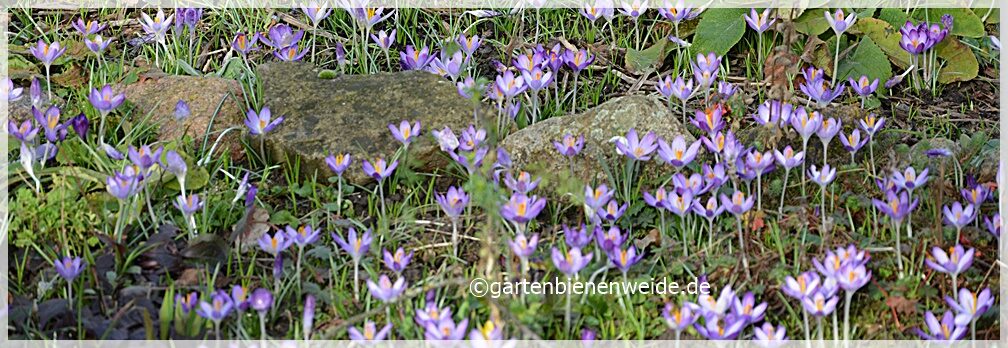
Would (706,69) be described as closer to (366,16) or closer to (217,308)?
(366,16)

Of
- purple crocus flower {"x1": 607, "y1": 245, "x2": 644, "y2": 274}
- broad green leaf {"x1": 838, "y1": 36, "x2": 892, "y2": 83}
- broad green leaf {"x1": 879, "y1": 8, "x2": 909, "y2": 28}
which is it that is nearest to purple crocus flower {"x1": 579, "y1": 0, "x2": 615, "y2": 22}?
broad green leaf {"x1": 838, "y1": 36, "x2": 892, "y2": 83}

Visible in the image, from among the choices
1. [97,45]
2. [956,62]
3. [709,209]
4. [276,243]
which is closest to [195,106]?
[97,45]

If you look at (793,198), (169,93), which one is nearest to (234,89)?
(169,93)

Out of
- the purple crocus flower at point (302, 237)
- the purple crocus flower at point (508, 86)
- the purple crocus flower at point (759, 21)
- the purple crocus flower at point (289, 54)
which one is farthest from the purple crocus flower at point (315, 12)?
the purple crocus flower at point (759, 21)

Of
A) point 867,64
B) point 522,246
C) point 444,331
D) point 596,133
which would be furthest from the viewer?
point 867,64

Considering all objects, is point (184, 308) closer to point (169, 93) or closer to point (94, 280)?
point (94, 280)
